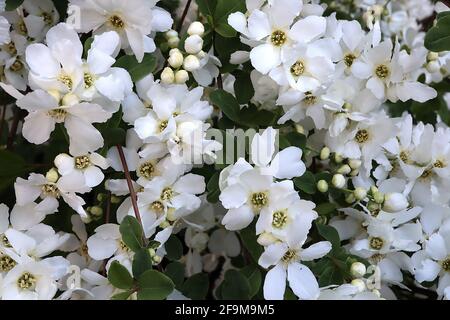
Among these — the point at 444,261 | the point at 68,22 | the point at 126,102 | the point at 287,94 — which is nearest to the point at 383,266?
the point at 444,261

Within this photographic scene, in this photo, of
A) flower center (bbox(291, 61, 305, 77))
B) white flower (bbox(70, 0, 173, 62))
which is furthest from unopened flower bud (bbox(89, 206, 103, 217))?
flower center (bbox(291, 61, 305, 77))

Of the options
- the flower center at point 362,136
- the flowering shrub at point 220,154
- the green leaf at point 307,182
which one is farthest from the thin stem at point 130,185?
the flower center at point 362,136

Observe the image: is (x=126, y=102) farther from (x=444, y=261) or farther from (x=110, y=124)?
(x=444, y=261)

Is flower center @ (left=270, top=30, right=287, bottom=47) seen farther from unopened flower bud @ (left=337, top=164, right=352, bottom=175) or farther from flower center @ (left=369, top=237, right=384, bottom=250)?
flower center @ (left=369, top=237, right=384, bottom=250)

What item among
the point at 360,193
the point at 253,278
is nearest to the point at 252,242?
the point at 253,278

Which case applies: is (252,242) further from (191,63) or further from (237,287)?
Answer: (191,63)
